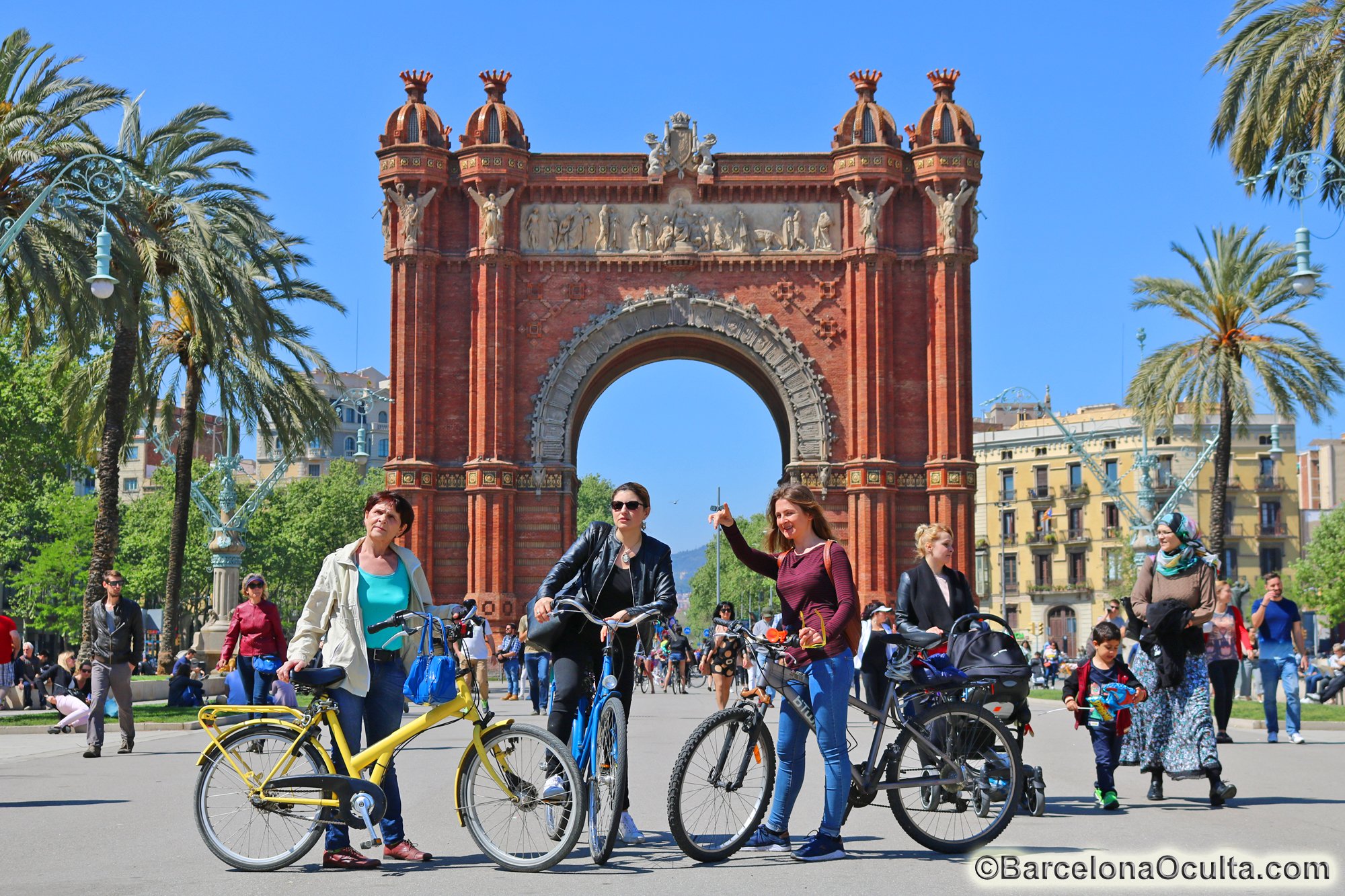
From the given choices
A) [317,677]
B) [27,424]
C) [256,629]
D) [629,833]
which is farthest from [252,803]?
[27,424]

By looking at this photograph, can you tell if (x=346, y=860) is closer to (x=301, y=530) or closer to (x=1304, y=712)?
(x=1304, y=712)

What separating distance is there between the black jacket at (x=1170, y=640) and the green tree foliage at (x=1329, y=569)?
58288 millimetres

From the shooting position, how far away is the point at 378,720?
27.8 ft

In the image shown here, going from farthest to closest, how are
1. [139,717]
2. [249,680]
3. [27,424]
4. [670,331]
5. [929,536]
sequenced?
[670,331], [27,424], [139,717], [249,680], [929,536]

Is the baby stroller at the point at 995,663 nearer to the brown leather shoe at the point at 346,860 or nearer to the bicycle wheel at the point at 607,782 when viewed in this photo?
the bicycle wheel at the point at 607,782

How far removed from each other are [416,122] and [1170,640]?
31.0 metres

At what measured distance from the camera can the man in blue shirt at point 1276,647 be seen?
17.6m

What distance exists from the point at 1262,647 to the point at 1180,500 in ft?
209

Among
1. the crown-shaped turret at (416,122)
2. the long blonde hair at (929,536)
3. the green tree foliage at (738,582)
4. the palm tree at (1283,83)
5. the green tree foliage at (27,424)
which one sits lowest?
the green tree foliage at (738,582)

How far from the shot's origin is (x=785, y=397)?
129 feet

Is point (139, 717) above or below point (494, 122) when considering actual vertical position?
below

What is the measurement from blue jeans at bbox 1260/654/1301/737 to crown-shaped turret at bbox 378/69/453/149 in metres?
26.6

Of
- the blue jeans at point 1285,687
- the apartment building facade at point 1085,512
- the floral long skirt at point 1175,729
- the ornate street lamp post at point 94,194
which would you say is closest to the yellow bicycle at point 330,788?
the floral long skirt at point 1175,729

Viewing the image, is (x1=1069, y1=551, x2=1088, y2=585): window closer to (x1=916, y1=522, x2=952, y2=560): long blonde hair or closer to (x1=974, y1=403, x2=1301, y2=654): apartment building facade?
(x1=974, y1=403, x2=1301, y2=654): apartment building facade
